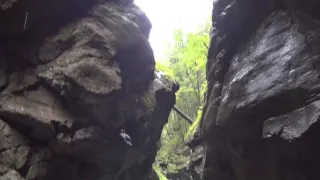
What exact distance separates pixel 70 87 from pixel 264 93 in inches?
241

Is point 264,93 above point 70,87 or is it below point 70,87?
above

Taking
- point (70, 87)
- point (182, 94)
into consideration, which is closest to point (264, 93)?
point (70, 87)

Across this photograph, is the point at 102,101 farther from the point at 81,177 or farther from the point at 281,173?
the point at 281,173

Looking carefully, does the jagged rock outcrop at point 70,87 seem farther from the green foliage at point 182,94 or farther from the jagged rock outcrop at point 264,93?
the green foliage at point 182,94

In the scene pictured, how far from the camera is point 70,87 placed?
10820mm

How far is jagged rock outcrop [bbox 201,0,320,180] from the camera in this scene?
691 centimetres

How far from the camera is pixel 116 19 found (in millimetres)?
12617

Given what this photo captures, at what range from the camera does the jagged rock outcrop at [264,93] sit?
22.7 ft

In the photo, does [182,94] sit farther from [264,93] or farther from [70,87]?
[264,93]

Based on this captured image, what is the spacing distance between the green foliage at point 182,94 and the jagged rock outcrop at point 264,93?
10712 mm

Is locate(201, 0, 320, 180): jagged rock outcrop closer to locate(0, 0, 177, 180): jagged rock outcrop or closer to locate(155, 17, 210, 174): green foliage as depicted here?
locate(0, 0, 177, 180): jagged rock outcrop

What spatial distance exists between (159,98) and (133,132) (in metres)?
1.99

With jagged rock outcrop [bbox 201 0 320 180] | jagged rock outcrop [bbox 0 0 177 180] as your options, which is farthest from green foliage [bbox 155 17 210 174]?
jagged rock outcrop [bbox 201 0 320 180]

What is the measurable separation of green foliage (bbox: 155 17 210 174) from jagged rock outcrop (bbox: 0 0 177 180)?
28.5 ft
